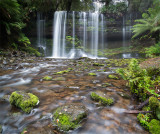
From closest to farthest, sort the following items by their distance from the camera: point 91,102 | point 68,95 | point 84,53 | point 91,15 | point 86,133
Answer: point 86,133
point 91,102
point 68,95
point 84,53
point 91,15

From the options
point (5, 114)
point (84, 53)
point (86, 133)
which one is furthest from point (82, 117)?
point (84, 53)

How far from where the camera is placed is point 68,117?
164 centimetres

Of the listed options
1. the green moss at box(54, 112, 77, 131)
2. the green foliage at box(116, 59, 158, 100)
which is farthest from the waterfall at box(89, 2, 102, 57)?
the green moss at box(54, 112, 77, 131)

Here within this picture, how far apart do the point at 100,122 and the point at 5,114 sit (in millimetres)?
1351

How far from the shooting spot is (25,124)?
1622 millimetres

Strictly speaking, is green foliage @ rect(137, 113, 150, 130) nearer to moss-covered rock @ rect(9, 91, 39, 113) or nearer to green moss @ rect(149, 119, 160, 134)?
green moss @ rect(149, 119, 160, 134)

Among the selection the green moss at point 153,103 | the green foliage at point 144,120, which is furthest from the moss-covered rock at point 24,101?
the green moss at point 153,103

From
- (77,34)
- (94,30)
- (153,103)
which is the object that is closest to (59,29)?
(77,34)

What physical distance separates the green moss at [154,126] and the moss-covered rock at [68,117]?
0.83m

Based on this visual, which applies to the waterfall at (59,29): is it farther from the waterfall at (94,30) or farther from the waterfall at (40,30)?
the waterfall at (94,30)

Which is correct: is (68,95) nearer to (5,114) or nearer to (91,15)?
(5,114)

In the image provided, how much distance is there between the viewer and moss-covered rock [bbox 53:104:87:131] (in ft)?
5.12

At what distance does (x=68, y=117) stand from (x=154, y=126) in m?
1.04

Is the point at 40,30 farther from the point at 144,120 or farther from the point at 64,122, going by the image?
the point at 144,120
